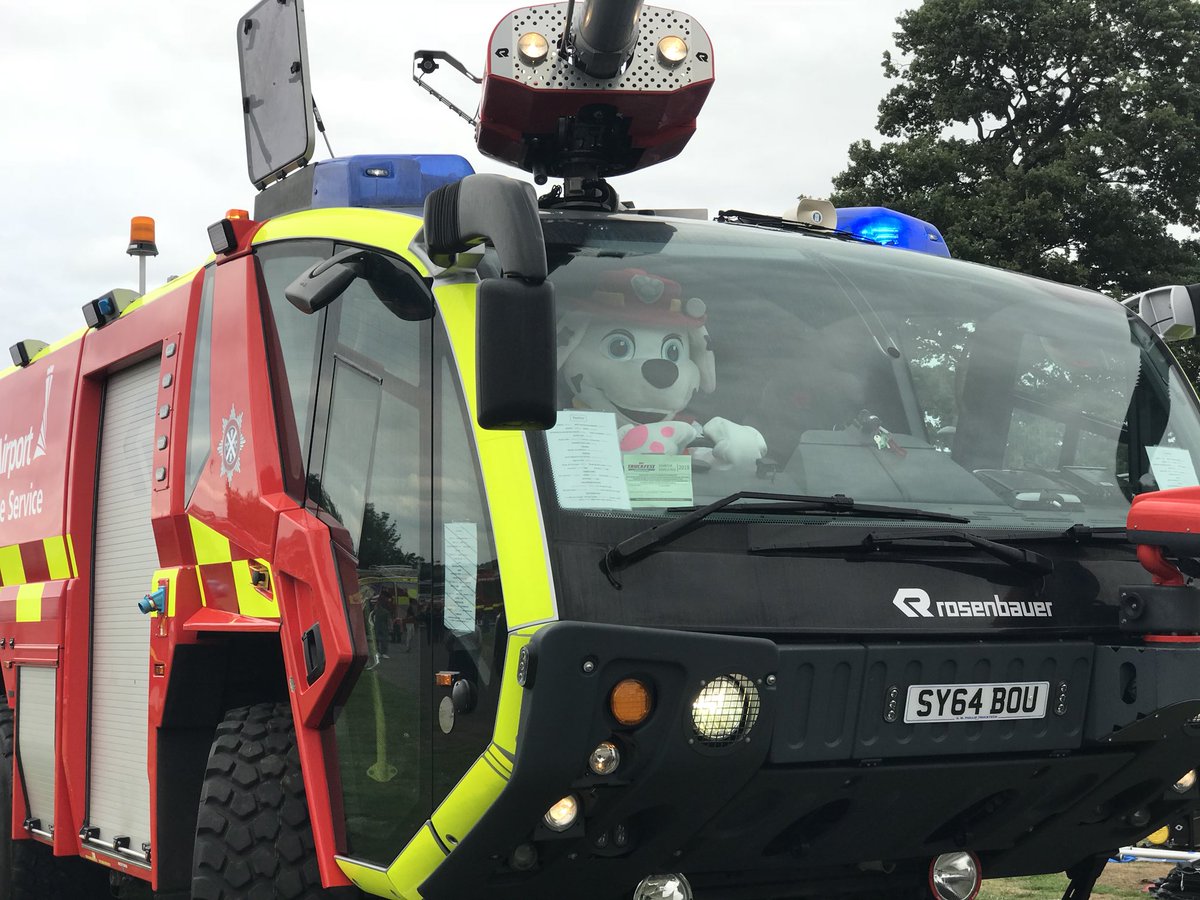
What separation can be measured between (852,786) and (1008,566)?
2.19 feet

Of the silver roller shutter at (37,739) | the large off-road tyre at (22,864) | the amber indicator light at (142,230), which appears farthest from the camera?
the amber indicator light at (142,230)

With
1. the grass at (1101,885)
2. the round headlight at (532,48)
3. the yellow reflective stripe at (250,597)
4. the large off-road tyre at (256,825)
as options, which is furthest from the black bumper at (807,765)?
the grass at (1101,885)

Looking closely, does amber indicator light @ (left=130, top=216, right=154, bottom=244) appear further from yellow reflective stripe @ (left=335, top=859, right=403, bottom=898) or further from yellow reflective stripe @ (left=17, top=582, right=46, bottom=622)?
yellow reflective stripe @ (left=335, top=859, right=403, bottom=898)

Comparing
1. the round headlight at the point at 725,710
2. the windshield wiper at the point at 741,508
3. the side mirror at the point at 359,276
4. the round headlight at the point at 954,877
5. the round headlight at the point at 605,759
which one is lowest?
the round headlight at the point at 954,877

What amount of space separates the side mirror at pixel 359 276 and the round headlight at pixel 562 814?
4.12 feet

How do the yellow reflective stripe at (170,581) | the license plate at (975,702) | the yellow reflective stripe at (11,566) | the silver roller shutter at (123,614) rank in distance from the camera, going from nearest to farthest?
1. the license plate at (975,702)
2. the yellow reflective stripe at (170,581)
3. the silver roller shutter at (123,614)
4. the yellow reflective stripe at (11,566)

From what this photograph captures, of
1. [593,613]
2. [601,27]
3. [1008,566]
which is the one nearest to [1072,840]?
[1008,566]

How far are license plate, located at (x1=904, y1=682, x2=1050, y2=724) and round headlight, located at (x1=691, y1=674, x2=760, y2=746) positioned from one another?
17.9 inches

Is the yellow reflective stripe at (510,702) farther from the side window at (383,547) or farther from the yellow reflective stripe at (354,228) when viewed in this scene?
the yellow reflective stripe at (354,228)

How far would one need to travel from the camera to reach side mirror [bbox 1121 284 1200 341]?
5.05 metres

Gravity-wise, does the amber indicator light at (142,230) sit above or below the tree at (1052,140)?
below

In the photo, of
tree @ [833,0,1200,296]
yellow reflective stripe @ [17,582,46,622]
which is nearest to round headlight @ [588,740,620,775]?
Answer: yellow reflective stripe @ [17,582,46,622]

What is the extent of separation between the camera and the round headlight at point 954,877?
13.8ft

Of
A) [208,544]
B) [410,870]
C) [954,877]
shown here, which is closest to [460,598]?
[410,870]
